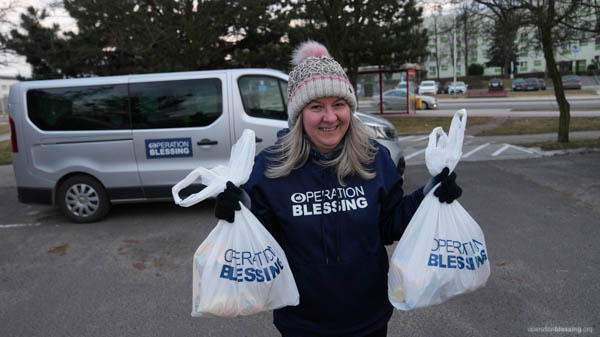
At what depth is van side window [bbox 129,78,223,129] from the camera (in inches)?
241

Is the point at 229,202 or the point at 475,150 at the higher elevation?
the point at 229,202

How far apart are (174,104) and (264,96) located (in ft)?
4.05

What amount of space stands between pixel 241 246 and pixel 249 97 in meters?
4.72

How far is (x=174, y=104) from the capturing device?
6141 millimetres

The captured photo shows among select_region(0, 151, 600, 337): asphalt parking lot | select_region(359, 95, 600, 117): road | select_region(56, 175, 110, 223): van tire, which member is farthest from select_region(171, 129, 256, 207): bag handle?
select_region(359, 95, 600, 117): road

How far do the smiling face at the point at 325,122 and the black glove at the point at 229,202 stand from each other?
0.38 meters

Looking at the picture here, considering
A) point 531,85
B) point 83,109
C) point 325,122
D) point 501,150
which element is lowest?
→ point 501,150

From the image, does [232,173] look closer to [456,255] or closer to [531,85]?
[456,255]

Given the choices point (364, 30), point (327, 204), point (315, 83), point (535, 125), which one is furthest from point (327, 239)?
point (364, 30)

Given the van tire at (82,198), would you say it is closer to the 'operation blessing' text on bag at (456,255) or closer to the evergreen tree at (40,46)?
the 'operation blessing' text on bag at (456,255)

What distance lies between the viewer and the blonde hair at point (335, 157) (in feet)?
5.84

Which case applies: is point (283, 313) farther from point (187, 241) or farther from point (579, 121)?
point (579, 121)

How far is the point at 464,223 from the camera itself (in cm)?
183

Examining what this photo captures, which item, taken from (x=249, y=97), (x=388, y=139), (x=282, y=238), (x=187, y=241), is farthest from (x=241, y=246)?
(x=388, y=139)
